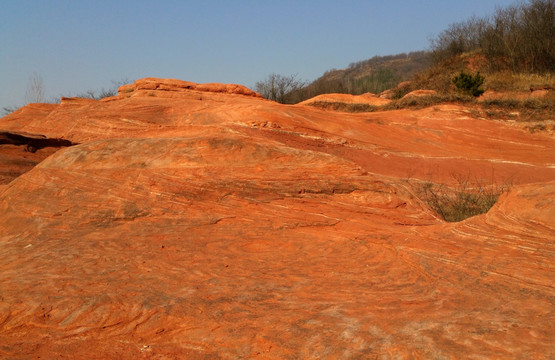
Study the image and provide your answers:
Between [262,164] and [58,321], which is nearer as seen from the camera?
[58,321]

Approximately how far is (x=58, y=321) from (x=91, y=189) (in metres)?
2.98

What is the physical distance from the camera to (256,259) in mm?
5082

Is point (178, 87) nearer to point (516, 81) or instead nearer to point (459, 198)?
point (459, 198)

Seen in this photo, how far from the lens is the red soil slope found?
324cm

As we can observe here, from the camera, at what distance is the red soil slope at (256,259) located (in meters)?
3.24

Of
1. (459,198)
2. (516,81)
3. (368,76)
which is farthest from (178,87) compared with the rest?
(368,76)

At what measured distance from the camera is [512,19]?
27641 millimetres

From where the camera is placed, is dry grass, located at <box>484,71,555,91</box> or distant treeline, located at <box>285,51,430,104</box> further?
distant treeline, located at <box>285,51,430,104</box>

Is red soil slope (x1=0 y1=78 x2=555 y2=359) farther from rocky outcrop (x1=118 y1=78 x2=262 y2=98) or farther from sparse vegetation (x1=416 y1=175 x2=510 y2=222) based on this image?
rocky outcrop (x1=118 y1=78 x2=262 y2=98)

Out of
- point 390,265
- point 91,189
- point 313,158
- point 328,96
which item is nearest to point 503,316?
point 390,265

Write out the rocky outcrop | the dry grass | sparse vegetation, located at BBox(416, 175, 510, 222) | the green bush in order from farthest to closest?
the dry grass, the green bush, the rocky outcrop, sparse vegetation, located at BBox(416, 175, 510, 222)

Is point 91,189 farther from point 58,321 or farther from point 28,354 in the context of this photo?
point 28,354

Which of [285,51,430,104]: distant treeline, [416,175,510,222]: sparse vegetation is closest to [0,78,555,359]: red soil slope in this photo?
[416,175,510,222]: sparse vegetation

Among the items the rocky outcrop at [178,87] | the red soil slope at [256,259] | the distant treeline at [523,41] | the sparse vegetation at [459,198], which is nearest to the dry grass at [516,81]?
the distant treeline at [523,41]
